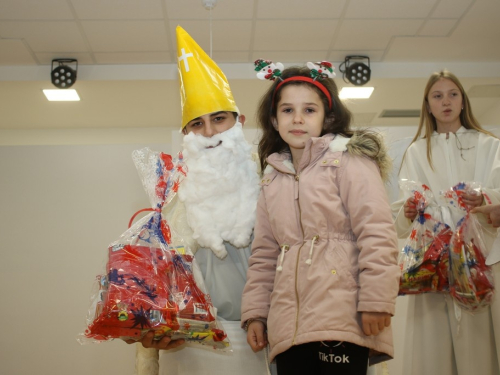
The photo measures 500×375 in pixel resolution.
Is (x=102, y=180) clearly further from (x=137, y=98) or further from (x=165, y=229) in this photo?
(x=165, y=229)

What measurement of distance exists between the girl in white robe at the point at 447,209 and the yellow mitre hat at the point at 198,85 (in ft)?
2.91

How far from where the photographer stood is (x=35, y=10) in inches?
160

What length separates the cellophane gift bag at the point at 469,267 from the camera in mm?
2041

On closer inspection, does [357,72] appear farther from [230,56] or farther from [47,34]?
[47,34]

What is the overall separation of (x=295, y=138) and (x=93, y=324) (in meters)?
0.85

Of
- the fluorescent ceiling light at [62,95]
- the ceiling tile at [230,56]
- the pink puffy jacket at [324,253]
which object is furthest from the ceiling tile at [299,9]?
the pink puffy jacket at [324,253]

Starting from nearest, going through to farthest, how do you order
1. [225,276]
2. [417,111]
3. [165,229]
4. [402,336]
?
[165,229]
[225,276]
[402,336]
[417,111]

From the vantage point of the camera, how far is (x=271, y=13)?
4199 mm

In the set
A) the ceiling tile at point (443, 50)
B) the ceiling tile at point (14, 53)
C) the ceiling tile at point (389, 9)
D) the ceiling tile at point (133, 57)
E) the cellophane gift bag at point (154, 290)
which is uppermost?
the ceiling tile at point (14, 53)

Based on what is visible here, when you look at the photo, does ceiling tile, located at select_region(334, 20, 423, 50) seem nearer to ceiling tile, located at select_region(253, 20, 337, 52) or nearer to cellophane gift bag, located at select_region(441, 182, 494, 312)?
ceiling tile, located at select_region(253, 20, 337, 52)

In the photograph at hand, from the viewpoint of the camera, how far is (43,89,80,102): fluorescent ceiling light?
5.13 meters

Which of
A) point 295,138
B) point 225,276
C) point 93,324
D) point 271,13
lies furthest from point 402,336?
point 271,13

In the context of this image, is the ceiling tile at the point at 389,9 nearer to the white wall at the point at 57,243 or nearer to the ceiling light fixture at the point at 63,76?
the white wall at the point at 57,243

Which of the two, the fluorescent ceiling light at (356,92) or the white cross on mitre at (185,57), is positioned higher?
the fluorescent ceiling light at (356,92)
